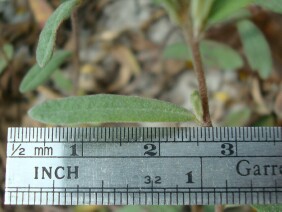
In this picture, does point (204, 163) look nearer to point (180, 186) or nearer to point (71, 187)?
point (180, 186)

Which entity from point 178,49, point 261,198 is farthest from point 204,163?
point 178,49

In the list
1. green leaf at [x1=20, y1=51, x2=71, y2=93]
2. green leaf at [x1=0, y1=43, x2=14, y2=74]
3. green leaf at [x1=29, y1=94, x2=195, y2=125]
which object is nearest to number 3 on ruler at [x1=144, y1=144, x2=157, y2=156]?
green leaf at [x1=29, y1=94, x2=195, y2=125]

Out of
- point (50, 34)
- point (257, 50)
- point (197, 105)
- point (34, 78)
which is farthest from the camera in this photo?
point (257, 50)

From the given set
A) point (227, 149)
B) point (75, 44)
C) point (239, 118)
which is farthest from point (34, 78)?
point (239, 118)

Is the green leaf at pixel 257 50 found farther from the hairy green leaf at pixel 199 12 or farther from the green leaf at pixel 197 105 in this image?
the green leaf at pixel 197 105

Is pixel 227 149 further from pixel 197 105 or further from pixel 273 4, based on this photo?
pixel 273 4
